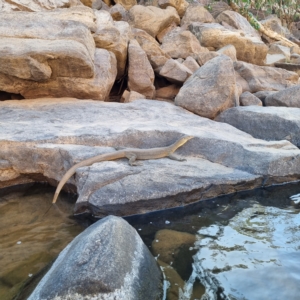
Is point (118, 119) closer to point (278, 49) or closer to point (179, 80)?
point (179, 80)

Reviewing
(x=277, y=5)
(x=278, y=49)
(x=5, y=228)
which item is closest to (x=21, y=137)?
(x=5, y=228)

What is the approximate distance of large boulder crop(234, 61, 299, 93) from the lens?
12.6 m

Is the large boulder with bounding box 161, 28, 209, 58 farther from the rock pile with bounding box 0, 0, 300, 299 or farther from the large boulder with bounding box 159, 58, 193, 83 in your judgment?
the large boulder with bounding box 159, 58, 193, 83

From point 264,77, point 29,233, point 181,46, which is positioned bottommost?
point 264,77

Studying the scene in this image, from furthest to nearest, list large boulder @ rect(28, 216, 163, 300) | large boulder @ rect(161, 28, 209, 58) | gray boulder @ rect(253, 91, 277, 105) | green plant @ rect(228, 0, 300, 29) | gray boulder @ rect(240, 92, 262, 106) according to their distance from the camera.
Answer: green plant @ rect(228, 0, 300, 29) < large boulder @ rect(161, 28, 209, 58) < gray boulder @ rect(253, 91, 277, 105) < gray boulder @ rect(240, 92, 262, 106) < large boulder @ rect(28, 216, 163, 300)

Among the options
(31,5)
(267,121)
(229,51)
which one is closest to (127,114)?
(267,121)

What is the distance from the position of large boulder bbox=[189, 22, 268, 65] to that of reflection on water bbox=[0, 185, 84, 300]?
38.4ft

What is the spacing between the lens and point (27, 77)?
8.62 metres

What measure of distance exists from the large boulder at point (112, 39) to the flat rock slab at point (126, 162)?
3514mm

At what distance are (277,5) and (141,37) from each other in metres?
22.1

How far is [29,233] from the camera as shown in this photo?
15.9 ft

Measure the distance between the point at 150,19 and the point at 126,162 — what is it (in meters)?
11.0

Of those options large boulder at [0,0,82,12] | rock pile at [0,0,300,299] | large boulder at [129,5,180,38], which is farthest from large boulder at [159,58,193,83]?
large boulder at [129,5,180,38]

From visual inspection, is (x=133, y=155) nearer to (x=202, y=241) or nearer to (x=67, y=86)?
(x=202, y=241)
